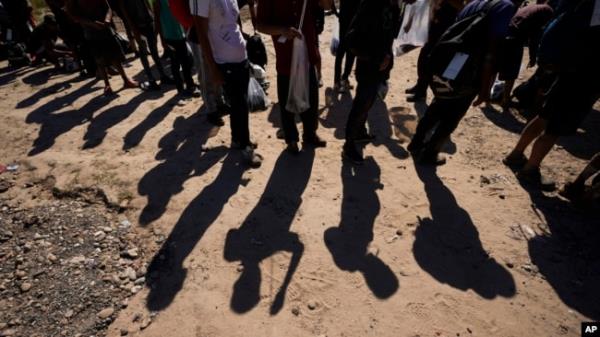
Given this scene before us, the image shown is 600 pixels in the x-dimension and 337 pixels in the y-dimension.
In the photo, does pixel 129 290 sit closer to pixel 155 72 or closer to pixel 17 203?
pixel 17 203

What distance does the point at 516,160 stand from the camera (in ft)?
12.3

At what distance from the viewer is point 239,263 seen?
268 cm

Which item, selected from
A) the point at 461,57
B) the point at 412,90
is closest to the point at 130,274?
the point at 461,57

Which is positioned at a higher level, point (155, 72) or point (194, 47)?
point (194, 47)

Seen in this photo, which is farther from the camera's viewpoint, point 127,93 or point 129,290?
point 127,93

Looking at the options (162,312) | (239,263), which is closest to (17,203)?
(162,312)

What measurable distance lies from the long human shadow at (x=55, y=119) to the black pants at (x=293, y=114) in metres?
3.28

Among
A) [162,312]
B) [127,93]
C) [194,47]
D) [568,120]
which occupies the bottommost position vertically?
[162,312]

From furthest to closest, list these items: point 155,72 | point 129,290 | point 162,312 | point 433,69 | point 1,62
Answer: point 1,62 < point 155,72 < point 433,69 < point 129,290 < point 162,312

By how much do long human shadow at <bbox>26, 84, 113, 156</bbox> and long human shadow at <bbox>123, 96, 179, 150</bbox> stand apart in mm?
949

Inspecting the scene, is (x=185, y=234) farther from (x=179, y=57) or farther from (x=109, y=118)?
(x=179, y=57)

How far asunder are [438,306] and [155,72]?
662cm

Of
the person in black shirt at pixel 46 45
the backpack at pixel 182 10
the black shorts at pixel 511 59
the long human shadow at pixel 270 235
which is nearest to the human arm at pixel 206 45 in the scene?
the backpack at pixel 182 10

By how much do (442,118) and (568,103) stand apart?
1.10 meters
